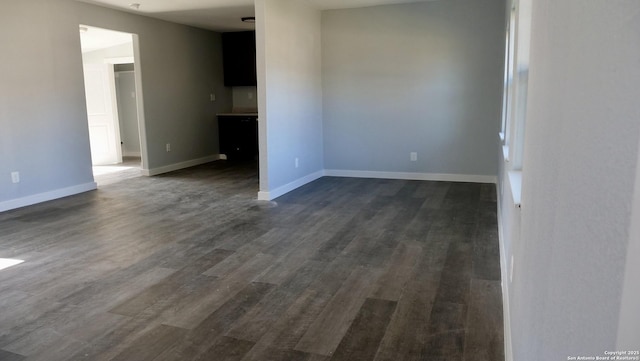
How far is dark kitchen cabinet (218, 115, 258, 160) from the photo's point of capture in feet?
28.2

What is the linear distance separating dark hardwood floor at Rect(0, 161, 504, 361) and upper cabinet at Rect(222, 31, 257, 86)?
13.6 ft

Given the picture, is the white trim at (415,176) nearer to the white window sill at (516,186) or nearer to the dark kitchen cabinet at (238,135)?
the dark kitchen cabinet at (238,135)

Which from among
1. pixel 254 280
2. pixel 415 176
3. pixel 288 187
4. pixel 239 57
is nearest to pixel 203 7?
pixel 239 57

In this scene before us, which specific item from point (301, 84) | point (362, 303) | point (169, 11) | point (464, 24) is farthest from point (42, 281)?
point (464, 24)

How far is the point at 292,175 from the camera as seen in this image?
5.86 metres

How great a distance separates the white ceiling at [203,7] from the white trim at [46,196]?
2365 mm

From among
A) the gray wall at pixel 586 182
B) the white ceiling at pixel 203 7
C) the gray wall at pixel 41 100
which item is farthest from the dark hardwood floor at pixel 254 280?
the white ceiling at pixel 203 7

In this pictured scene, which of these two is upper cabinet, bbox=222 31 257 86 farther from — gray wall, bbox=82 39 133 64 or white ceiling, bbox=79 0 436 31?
gray wall, bbox=82 39 133 64

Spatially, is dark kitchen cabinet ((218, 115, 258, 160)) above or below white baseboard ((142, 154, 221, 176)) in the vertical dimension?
above

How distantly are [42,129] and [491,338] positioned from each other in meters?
5.33

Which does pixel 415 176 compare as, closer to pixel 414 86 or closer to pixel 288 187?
pixel 414 86

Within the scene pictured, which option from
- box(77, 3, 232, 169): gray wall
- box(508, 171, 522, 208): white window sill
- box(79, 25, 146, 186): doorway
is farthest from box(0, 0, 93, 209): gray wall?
box(508, 171, 522, 208): white window sill

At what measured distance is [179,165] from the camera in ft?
25.5

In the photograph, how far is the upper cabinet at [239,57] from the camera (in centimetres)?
857
